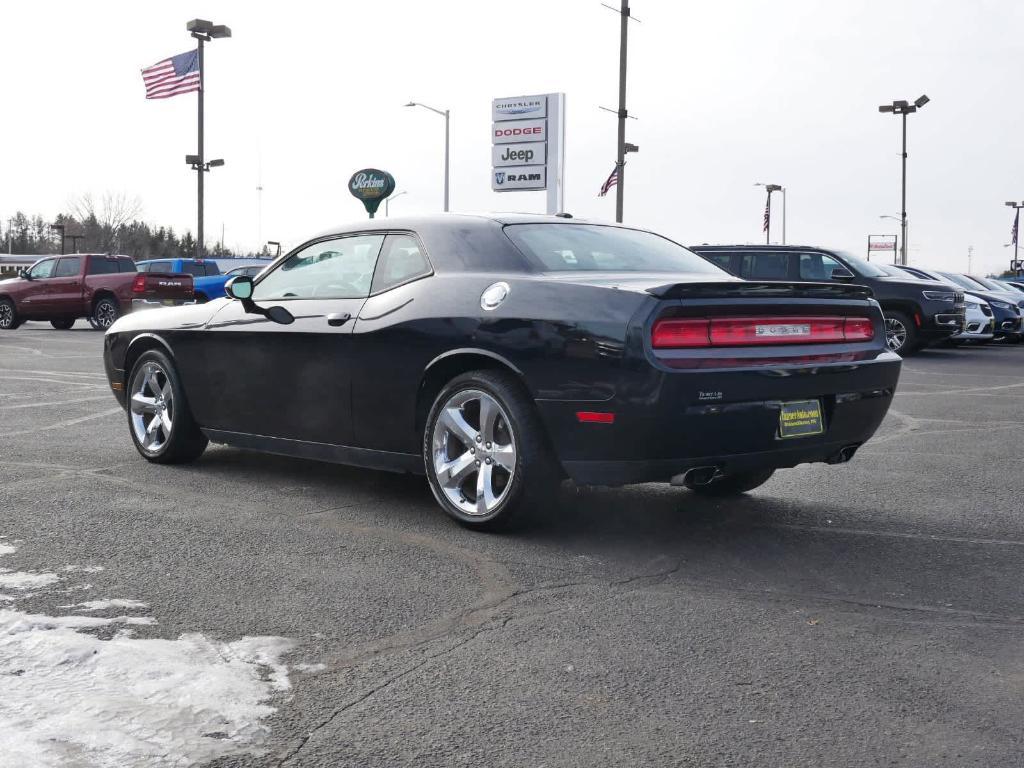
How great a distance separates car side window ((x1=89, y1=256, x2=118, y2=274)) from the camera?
26.8m

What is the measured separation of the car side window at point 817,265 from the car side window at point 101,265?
1601cm

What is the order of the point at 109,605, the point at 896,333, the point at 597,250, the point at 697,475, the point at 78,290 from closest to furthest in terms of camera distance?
the point at 109,605, the point at 697,475, the point at 597,250, the point at 896,333, the point at 78,290

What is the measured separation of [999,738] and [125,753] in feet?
6.95

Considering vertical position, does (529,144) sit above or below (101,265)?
above

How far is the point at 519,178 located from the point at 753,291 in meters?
32.4

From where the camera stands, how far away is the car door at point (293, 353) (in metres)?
5.88

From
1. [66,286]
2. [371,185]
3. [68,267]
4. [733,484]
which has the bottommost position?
[733,484]

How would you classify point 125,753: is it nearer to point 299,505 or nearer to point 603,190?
point 299,505

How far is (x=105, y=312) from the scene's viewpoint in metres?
26.7

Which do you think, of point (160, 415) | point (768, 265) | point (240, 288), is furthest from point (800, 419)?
point (768, 265)

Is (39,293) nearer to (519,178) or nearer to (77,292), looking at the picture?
(77,292)

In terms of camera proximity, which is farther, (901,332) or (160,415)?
(901,332)

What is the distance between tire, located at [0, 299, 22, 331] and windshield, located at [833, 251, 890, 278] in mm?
18603

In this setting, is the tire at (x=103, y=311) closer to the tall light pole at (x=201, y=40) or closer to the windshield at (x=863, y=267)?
the tall light pole at (x=201, y=40)
